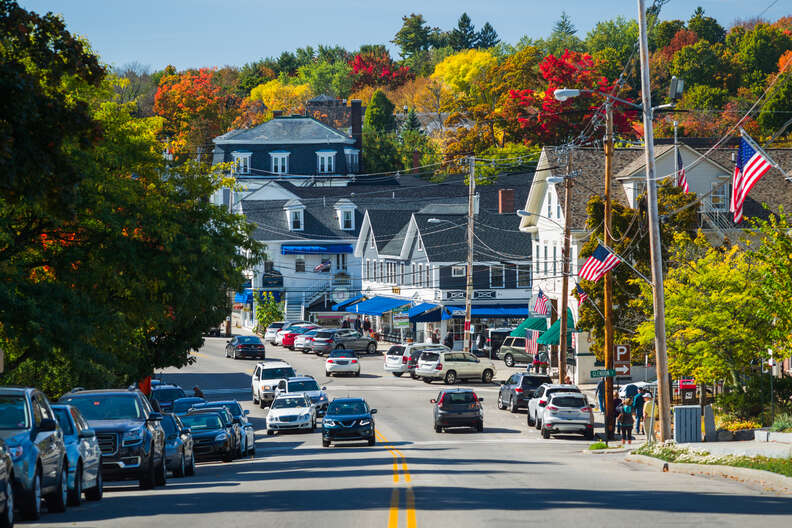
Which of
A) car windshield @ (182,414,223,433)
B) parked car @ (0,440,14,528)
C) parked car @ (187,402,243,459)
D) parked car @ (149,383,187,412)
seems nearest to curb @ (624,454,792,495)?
parked car @ (187,402,243,459)

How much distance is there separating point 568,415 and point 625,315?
282 inches

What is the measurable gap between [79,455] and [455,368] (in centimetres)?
4322

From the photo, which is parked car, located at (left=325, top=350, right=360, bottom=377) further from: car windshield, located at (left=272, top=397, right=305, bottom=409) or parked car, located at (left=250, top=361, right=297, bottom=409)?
car windshield, located at (left=272, top=397, right=305, bottom=409)

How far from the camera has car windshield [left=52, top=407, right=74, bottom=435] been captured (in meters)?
18.3

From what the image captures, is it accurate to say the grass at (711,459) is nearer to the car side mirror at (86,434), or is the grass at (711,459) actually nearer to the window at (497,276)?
the car side mirror at (86,434)

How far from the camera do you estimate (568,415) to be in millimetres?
39875

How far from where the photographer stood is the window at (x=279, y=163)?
112 m

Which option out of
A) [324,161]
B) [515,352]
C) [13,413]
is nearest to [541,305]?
[515,352]

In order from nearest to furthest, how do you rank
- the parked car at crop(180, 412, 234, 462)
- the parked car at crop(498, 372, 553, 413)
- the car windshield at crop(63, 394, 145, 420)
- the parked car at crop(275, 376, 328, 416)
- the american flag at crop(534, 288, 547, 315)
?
the car windshield at crop(63, 394, 145, 420) < the parked car at crop(180, 412, 234, 462) < the parked car at crop(275, 376, 328, 416) < the parked car at crop(498, 372, 553, 413) < the american flag at crop(534, 288, 547, 315)

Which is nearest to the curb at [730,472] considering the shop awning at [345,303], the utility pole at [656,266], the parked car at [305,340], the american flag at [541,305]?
the utility pole at [656,266]

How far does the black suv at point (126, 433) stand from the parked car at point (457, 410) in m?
19.4

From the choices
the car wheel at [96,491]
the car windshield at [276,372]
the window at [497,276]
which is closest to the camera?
the car wheel at [96,491]

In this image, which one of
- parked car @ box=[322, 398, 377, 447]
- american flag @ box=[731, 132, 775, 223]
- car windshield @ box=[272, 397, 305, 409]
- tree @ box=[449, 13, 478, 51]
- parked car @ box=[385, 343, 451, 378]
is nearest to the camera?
american flag @ box=[731, 132, 775, 223]

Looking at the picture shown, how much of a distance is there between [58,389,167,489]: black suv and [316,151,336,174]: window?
91099mm
